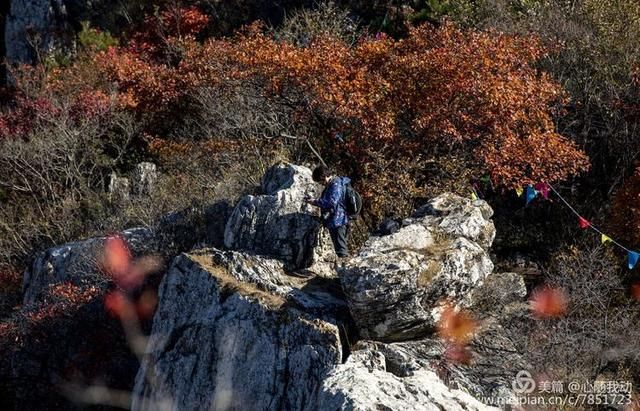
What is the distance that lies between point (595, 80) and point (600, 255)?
4.25m

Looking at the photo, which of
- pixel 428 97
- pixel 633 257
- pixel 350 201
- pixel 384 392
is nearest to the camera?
pixel 384 392

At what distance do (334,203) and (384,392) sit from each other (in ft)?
12.3

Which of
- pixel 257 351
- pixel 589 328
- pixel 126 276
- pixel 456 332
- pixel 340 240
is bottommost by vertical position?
pixel 589 328

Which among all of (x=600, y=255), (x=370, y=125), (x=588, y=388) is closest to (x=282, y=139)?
(x=370, y=125)

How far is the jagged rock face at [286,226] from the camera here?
1105 centimetres

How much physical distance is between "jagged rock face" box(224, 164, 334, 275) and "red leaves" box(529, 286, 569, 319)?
10.2 ft

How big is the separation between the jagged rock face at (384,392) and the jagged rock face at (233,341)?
582mm

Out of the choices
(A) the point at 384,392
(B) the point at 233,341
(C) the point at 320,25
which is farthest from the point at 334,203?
(C) the point at 320,25

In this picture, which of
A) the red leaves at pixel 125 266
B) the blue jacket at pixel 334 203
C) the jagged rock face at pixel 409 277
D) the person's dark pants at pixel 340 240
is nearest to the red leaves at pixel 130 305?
the red leaves at pixel 125 266

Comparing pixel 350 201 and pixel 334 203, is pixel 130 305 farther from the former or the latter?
pixel 350 201

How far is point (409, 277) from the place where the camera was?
9133 millimetres

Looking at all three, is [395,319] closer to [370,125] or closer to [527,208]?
[370,125]

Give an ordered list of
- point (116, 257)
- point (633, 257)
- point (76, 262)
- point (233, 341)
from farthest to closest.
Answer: point (76, 262) < point (116, 257) < point (633, 257) < point (233, 341)

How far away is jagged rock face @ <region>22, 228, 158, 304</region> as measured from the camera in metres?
13.6
